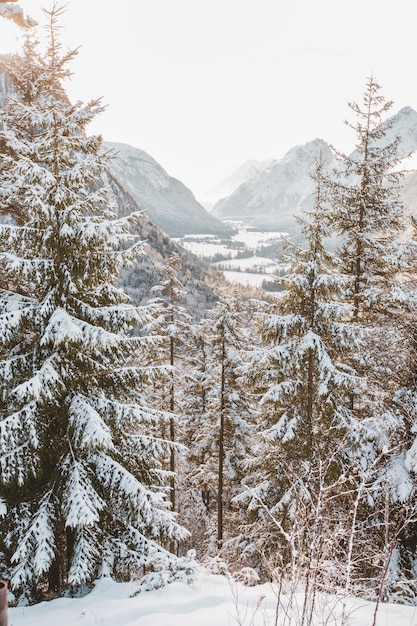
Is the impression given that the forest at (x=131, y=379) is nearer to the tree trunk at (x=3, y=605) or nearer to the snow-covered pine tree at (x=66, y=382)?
the snow-covered pine tree at (x=66, y=382)

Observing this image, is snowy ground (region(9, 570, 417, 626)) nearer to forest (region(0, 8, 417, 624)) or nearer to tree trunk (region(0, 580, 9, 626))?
forest (region(0, 8, 417, 624))

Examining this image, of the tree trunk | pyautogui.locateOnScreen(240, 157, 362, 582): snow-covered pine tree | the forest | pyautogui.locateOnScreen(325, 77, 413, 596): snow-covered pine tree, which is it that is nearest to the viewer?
the tree trunk

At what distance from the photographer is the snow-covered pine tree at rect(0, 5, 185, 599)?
645 cm

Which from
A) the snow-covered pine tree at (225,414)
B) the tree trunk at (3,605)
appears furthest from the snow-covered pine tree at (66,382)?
the snow-covered pine tree at (225,414)

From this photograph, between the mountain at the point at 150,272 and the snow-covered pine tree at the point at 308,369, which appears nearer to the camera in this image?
the snow-covered pine tree at the point at 308,369

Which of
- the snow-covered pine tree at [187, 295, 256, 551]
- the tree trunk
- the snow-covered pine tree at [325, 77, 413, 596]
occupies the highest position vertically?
the snow-covered pine tree at [325, 77, 413, 596]

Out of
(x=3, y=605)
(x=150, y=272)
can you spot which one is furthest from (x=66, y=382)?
(x=150, y=272)

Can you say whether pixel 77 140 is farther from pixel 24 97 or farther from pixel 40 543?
pixel 40 543

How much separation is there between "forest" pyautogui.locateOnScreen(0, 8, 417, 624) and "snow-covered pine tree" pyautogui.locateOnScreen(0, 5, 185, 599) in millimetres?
33

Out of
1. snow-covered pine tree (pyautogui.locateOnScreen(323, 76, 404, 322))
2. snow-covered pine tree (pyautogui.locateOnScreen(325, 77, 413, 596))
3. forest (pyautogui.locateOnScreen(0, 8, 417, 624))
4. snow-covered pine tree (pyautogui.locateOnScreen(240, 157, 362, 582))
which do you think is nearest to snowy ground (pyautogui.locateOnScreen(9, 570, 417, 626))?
forest (pyautogui.locateOnScreen(0, 8, 417, 624))

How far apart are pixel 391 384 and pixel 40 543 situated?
28.1 feet

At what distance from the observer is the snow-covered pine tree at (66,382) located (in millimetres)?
6453

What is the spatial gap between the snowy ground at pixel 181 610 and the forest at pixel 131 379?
332 millimetres

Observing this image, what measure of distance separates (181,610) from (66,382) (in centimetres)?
389
